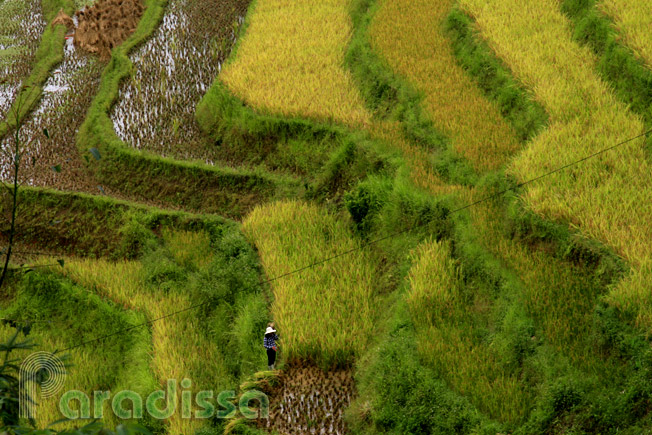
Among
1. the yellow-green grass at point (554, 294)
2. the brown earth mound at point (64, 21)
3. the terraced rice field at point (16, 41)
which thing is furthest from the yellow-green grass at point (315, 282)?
the brown earth mound at point (64, 21)

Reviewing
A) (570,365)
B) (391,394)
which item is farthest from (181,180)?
(570,365)

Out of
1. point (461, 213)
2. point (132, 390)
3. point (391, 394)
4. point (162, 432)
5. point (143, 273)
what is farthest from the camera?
point (143, 273)

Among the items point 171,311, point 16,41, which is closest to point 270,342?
point 171,311

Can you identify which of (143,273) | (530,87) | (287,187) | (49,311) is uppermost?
(530,87)

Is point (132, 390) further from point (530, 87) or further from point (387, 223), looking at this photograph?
point (530, 87)

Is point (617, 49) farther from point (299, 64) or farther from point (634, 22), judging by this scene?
point (299, 64)

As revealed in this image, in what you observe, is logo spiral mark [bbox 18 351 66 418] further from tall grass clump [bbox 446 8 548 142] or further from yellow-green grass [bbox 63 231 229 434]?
tall grass clump [bbox 446 8 548 142]

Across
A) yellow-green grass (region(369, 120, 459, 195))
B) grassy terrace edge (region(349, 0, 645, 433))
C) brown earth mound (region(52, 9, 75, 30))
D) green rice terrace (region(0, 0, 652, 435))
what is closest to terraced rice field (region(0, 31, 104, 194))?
green rice terrace (region(0, 0, 652, 435))

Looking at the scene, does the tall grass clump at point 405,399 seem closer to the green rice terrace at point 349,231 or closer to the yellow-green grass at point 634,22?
the green rice terrace at point 349,231
